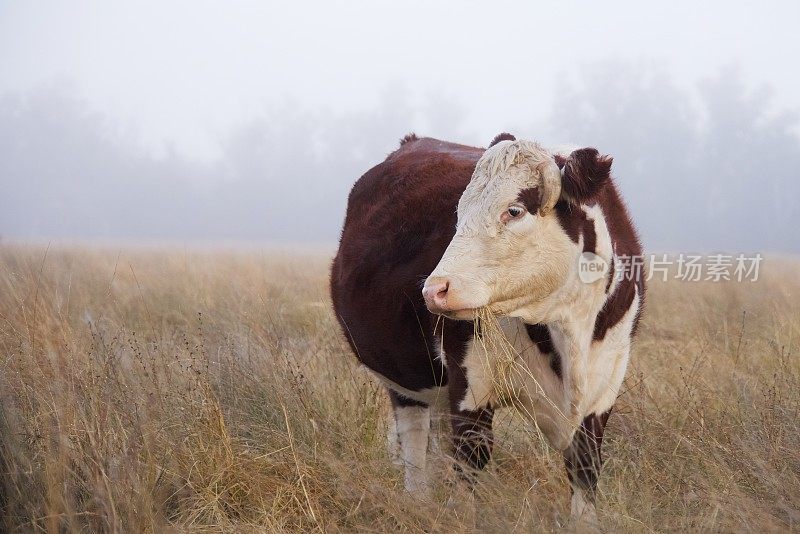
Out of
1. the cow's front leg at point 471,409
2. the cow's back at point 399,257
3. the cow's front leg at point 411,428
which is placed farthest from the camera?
the cow's front leg at point 411,428

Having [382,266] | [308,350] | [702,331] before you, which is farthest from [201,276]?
[382,266]

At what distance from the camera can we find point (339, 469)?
3.68 meters

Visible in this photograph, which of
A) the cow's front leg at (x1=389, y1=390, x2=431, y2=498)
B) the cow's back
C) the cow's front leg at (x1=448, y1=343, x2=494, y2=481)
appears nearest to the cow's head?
the cow's front leg at (x1=448, y1=343, x2=494, y2=481)

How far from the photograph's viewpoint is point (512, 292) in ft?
11.1

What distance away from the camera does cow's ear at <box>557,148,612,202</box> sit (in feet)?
11.1

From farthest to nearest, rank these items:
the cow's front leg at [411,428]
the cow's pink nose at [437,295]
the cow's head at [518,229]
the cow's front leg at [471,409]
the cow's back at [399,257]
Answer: the cow's front leg at [411,428], the cow's back at [399,257], the cow's front leg at [471,409], the cow's head at [518,229], the cow's pink nose at [437,295]

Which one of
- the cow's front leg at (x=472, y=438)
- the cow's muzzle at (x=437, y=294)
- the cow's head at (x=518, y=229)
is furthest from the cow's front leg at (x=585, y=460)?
the cow's muzzle at (x=437, y=294)

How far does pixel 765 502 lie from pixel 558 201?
4.98ft

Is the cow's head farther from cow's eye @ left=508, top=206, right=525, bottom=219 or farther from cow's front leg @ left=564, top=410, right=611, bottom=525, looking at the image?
cow's front leg @ left=564, top=410, right=611, bottom=525

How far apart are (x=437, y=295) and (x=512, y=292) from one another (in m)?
0.37

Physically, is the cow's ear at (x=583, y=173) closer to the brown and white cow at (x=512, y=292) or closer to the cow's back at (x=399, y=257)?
the brown and white cow at (x=512, y=292)

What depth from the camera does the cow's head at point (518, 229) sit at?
3309 mm

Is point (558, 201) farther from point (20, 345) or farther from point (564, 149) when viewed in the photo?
point (20, 345)

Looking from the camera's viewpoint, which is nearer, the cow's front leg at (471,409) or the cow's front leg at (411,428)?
the cow's front leg at (471,409)
